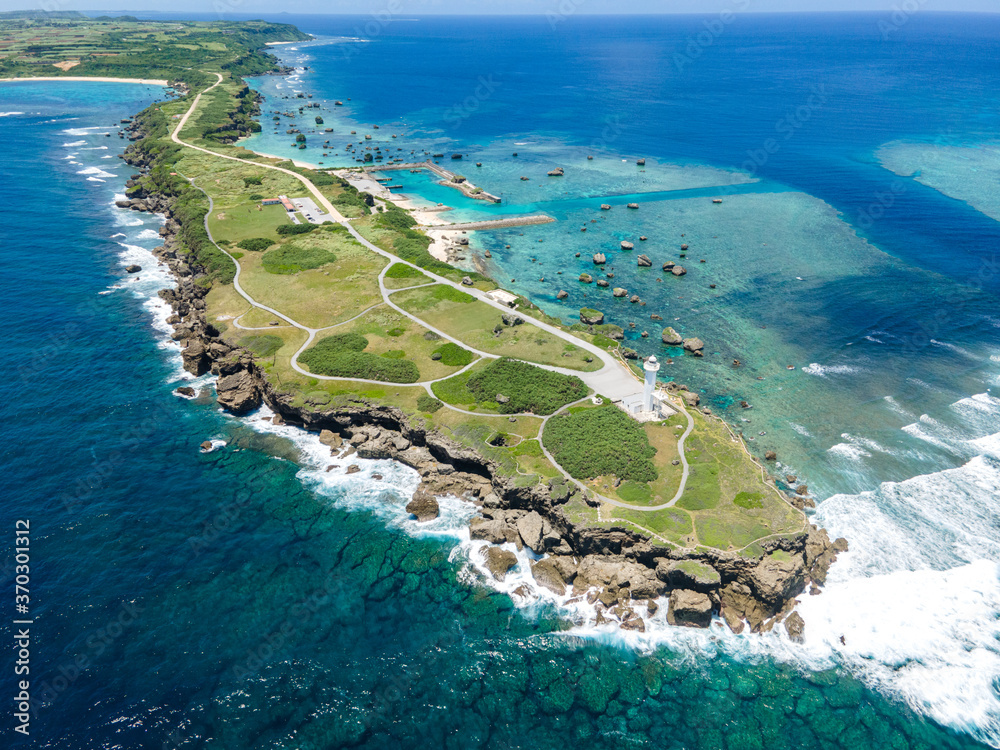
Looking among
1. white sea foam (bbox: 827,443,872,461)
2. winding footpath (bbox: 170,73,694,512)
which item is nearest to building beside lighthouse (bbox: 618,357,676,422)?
winding footpath (bbox: 170,73,694,512)

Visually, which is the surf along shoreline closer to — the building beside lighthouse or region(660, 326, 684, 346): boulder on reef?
the building beside lighthouse

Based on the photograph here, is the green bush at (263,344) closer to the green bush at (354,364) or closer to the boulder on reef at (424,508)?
the green bush at (354,364)

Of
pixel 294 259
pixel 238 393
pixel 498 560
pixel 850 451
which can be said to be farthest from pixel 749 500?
pixel 294 259

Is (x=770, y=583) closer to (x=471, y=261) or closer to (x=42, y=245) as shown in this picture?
(x=471, y=261)

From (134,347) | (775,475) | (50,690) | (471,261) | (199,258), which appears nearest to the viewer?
(50,690)

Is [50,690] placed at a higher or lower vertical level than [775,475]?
lower

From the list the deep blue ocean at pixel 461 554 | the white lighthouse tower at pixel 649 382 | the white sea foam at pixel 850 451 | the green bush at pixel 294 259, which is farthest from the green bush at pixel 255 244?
the white sea foam at pixel 850 451

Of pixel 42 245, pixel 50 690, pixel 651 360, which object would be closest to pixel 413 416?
pixel 651 360
